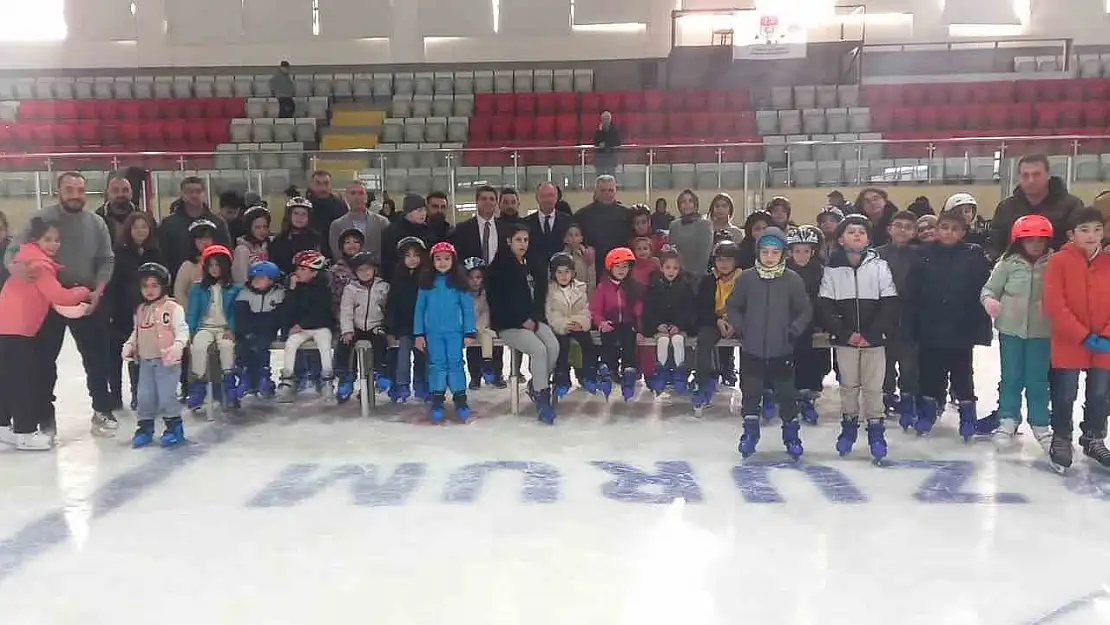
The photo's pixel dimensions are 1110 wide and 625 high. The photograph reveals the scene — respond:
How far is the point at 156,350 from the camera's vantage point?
4164 millimetres

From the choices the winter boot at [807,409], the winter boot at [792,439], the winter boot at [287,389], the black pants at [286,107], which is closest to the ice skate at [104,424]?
the winter boot at [287,389]

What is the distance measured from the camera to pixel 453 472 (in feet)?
12.3

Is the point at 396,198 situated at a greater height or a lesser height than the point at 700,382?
greater

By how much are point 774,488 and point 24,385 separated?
3796mm

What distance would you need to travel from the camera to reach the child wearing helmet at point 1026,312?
3.84m

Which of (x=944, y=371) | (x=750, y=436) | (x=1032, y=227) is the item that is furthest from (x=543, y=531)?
(x=1032, y=227)

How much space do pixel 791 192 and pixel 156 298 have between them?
6179mm

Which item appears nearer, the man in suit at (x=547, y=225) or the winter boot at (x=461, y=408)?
the winter boot at (x=461, y=408)

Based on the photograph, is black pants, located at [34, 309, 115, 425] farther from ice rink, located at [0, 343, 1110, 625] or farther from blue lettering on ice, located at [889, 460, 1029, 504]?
blue lettering on ice, located at [889, 460, 1029, 504]

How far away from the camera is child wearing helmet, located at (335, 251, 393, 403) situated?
15.9ft

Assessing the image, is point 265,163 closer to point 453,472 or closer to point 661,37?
point 453,472

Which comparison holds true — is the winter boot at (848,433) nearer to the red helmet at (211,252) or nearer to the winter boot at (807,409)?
the winter boot at (807,409)

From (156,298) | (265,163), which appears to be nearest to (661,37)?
(265,163)

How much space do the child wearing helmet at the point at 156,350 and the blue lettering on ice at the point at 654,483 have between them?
2.25 meters
